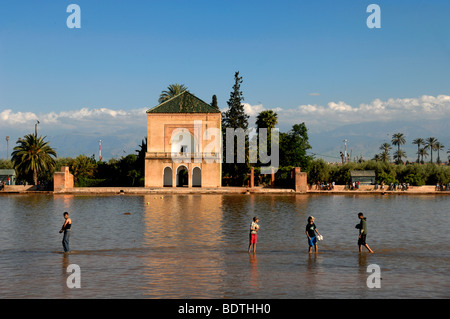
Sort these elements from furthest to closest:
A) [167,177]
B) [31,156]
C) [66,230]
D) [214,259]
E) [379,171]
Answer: [379,171] < [167,177] < [31,156] < [66,230] < [214,259]

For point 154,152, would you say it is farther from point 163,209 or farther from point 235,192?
point 163,209

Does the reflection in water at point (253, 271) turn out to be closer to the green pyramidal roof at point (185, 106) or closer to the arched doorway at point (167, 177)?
the green pyramidal roof at point (185, 106)

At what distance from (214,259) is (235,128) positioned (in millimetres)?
44485

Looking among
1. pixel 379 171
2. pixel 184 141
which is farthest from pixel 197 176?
pixel 379 171

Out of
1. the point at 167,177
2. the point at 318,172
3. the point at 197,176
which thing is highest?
the point at 318,172

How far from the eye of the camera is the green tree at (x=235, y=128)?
54875 mm

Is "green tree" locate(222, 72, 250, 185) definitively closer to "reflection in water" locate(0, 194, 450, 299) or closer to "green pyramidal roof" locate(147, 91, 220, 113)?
"green pyramidal roof" locate(147, 91, 220, 113)

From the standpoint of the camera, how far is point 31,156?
51156 millimetres

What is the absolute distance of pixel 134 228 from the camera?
72.1 ft

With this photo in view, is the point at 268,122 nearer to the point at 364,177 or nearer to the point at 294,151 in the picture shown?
the point at 294,151

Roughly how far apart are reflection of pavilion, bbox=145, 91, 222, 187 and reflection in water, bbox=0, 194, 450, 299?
24.2 meters

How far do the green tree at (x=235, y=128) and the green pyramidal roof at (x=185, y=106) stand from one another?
6.06 m
